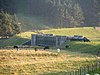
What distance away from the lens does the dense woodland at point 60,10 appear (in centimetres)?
16586

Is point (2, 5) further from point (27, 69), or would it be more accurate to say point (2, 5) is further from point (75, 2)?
point (27, 69)

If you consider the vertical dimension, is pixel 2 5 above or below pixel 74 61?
above

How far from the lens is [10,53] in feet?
250

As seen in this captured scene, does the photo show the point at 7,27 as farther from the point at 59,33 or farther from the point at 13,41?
the point at 59,33

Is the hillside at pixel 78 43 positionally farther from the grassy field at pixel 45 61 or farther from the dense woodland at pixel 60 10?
the dense woodland at pixel 60 10

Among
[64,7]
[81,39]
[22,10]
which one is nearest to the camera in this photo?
[81,39]

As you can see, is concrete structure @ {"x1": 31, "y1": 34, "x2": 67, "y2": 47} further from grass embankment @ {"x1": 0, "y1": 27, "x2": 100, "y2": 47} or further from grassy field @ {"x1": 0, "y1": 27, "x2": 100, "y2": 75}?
grassy field @ {"x1": 0, "y1": 27, "x2": 100, "y2": 75}

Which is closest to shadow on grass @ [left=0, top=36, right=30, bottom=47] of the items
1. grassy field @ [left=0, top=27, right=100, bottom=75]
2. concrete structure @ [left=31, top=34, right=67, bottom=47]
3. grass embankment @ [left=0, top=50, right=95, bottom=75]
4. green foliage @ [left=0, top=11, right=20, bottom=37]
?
concrete structure @ [left=31, top=34, right=67, bottom=47]

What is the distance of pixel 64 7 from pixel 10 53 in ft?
329

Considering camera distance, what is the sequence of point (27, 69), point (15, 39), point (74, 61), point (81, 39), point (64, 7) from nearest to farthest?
point (27, 69) → point (74, 61) → point (81, 39) → point (15, 39) → point (64, 7)

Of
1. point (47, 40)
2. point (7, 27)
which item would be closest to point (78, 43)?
point (47, 40)

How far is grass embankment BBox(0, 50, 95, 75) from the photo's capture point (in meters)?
58.0

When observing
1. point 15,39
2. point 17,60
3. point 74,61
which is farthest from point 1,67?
point 15,39

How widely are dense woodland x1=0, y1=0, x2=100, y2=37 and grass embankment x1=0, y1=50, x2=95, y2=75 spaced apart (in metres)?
88.5
